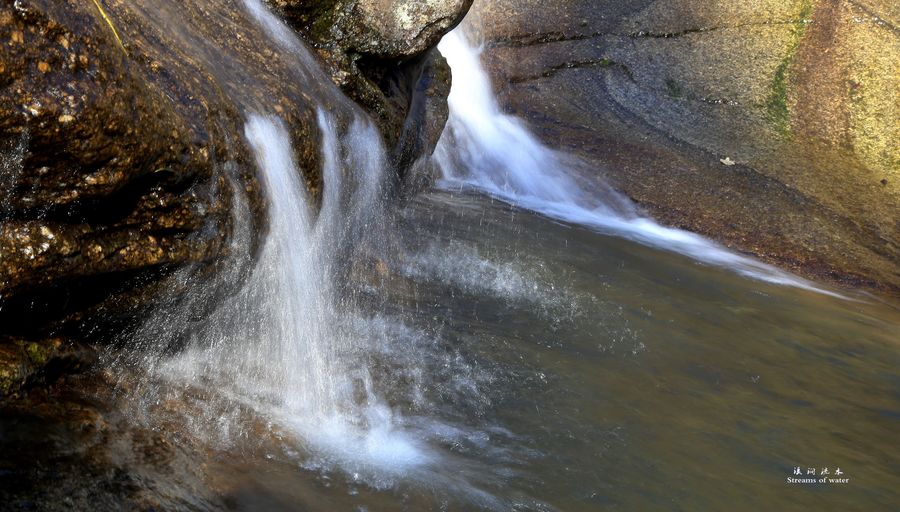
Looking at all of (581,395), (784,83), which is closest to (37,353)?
(581,395)

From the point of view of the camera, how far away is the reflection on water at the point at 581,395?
142 inches

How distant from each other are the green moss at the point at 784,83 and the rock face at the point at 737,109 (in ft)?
0.06

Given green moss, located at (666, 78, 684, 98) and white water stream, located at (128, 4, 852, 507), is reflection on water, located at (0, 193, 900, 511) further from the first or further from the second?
green moss, located at (666, 78, 684, 98)

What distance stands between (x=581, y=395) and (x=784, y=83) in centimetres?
768

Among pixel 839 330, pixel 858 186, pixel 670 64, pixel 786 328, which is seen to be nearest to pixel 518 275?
pixel 786 328

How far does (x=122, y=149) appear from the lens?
323 centimetres

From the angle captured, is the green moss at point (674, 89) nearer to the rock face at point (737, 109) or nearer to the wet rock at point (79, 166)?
the rock face at point (737, 109)

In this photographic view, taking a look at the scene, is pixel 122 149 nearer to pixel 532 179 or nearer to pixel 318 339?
pixel 318 339

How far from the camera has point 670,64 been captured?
1130cm

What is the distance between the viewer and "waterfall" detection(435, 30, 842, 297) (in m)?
8.43

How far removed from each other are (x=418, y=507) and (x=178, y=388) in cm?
114

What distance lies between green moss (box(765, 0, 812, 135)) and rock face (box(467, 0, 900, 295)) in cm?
2

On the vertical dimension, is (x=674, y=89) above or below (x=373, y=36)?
above

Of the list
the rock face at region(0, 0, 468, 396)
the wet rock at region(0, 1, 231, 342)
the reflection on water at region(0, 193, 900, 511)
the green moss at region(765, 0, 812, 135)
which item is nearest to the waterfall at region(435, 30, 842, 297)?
the reflection on water at region(0, 193, 900, 511)
